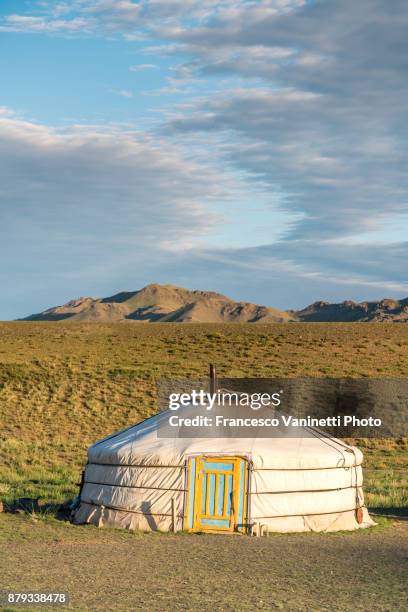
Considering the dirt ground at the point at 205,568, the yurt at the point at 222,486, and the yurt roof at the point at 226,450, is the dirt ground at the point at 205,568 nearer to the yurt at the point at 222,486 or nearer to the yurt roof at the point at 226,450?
the yurt at the point at 222,486

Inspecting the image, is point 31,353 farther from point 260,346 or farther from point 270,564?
point 270,564

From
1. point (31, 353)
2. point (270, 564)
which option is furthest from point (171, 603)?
point (31, 353)

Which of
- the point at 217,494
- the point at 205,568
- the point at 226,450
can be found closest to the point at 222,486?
the point at 217,494

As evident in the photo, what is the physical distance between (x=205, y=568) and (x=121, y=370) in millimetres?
34669

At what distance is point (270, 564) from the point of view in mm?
13641

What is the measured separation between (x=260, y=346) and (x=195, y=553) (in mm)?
43416

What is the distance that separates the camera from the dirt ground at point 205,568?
11375mm

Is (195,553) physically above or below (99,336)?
below

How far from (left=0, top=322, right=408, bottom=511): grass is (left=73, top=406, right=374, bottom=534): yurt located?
3.79 meters

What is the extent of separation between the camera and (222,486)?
1642cm

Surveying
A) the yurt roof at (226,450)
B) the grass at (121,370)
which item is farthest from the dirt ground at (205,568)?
the grass at (121,370)

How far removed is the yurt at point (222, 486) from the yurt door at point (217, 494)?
17mm

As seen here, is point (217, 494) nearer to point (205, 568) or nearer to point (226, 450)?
point (226, 450)

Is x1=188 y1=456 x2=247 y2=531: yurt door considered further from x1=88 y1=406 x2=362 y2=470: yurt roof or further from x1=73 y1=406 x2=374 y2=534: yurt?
x1=88 y1=406 x2=362 y2=470: yurt roof
